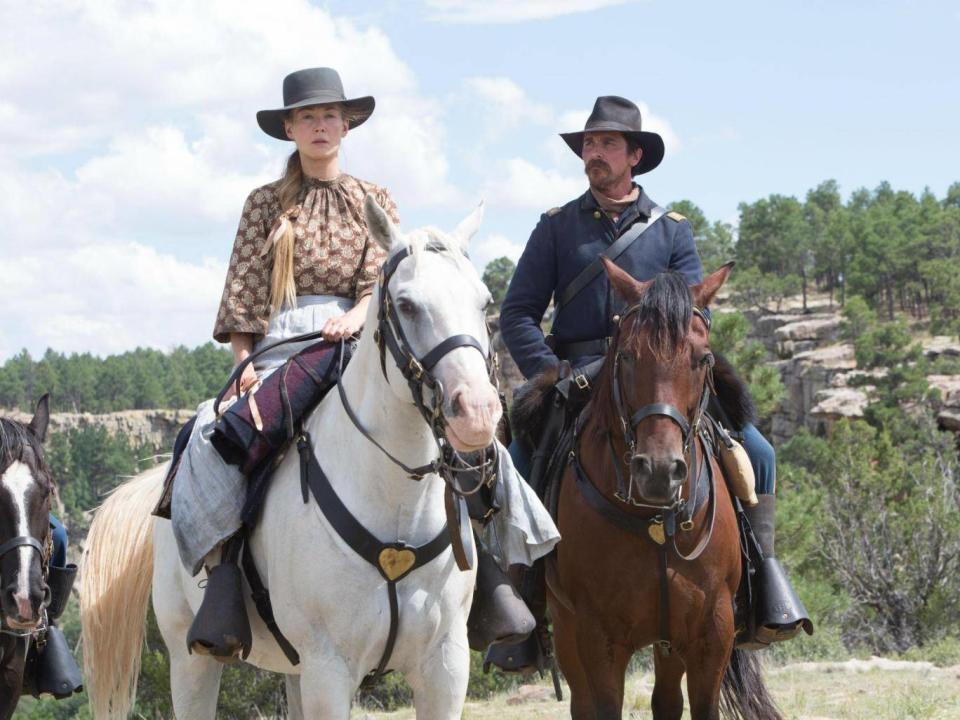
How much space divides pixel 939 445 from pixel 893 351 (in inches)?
1205

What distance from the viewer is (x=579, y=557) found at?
6.56m

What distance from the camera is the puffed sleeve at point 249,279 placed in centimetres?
622

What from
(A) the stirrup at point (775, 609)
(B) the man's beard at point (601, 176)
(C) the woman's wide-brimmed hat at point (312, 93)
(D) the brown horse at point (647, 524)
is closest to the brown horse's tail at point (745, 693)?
(A) the stirrup at point (775, 609)

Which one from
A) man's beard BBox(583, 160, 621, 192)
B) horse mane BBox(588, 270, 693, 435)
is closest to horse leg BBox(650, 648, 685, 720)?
horse mane BBox(588, 270, 693, 435)

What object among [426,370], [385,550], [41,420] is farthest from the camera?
[41,420]

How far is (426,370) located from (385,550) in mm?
927

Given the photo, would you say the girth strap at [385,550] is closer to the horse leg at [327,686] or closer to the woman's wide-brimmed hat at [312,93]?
the horse leg at [327,686]

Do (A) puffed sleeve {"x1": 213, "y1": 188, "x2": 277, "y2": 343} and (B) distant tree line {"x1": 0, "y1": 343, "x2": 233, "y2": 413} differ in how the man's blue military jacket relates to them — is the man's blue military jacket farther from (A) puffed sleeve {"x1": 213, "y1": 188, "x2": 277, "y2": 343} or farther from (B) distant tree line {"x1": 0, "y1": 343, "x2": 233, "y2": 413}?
(B) distant tree line {"x1": 0, "y1": 343, "x2": 233, "y2": 413}

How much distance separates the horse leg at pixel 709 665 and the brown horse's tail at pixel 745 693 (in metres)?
1.28

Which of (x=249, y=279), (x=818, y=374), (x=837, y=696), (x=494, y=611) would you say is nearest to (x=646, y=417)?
(x=494, y=611)

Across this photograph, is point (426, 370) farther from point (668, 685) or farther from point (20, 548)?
point (20, 548)

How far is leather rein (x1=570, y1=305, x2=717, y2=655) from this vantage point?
19.9ft

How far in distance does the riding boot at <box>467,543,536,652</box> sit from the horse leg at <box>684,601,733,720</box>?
127 cm

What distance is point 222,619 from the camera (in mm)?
5277
